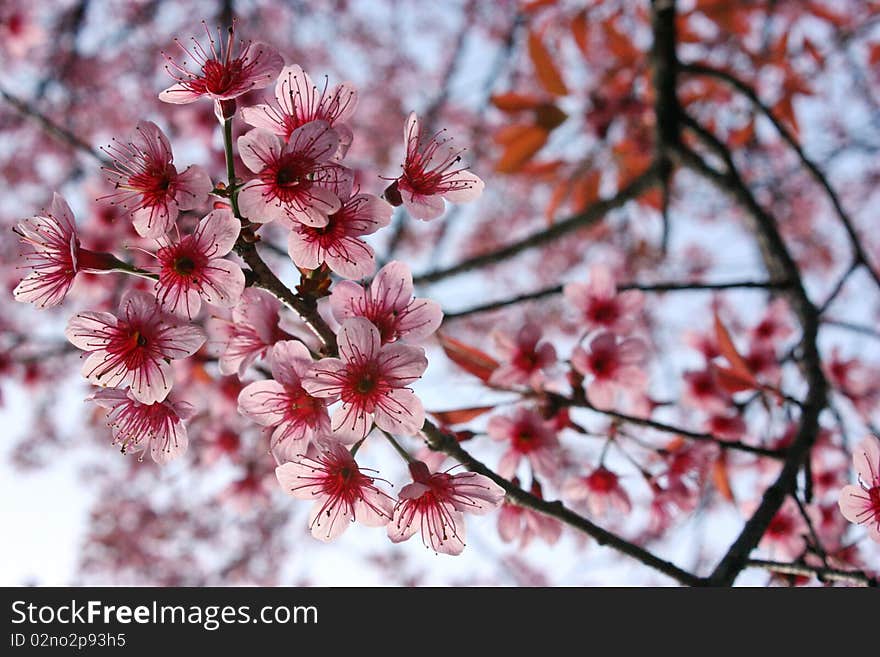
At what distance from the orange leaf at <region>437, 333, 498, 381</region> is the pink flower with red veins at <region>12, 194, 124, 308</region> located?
0.65m

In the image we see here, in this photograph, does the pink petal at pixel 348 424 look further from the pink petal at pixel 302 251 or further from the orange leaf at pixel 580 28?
the orange leaf at pixel 580 28

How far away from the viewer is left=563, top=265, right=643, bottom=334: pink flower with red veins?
5.21 ft

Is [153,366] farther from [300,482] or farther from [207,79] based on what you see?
[207,79]

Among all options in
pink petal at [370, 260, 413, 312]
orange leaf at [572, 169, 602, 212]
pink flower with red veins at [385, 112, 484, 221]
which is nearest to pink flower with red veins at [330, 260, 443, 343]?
pink petal at [370, 260, 413, 312]

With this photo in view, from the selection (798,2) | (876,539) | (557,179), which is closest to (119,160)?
(876,539)

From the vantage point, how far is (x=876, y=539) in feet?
3.05

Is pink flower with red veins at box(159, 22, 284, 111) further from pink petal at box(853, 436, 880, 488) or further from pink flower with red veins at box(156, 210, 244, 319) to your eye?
pink petal at box(853, 436, 880, 488)

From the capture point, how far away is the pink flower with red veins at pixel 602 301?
1589 mm

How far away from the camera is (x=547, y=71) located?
228 cm

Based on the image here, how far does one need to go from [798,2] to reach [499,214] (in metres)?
3.42

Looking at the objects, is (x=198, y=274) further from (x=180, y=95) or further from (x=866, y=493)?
(x=866, y=493)

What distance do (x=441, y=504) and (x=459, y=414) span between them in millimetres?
376

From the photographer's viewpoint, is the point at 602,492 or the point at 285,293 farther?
the point at 602,492

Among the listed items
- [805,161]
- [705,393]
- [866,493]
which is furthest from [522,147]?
[866,493]
